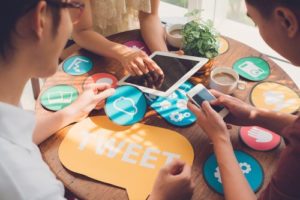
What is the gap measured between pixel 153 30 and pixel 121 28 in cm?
29

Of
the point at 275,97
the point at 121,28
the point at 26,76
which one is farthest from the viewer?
the point at 121,28

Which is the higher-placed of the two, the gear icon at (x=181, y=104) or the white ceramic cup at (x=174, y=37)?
the white ceramic cup at (x=174, y=37)

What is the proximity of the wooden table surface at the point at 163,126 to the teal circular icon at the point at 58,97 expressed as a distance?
0.02 meters

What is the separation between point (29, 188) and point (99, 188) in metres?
0.23

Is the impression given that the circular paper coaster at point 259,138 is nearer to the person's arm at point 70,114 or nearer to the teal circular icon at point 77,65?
the person's arm at point 70,114

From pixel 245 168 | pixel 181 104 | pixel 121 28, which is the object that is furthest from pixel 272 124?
pixel 121 28

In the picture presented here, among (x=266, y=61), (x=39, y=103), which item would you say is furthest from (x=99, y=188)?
(x=266, y=61)

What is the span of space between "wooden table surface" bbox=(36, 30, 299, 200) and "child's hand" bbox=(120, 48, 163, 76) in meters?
0.04

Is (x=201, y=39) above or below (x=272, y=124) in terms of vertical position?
above

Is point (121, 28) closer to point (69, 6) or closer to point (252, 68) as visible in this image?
point (252, 68)

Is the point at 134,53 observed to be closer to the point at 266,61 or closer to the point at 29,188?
the point at 266,61

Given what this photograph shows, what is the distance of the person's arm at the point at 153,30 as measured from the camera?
4.12 ft

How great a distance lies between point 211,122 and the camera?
Answer: 965 mm

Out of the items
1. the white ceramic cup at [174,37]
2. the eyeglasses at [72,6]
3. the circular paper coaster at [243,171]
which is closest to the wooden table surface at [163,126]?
the circular paper coaster at [243,171]
